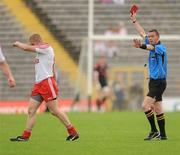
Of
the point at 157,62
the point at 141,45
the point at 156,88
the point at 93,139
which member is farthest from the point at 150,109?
the point at 141,45

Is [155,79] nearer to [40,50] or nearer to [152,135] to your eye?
[152,135]

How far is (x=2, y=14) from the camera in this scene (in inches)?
1391

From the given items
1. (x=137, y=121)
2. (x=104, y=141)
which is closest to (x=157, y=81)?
(x=104, y=141)

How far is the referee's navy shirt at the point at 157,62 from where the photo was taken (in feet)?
52.6

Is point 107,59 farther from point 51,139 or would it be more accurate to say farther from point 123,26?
point 51,139

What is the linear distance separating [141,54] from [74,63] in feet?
9.79

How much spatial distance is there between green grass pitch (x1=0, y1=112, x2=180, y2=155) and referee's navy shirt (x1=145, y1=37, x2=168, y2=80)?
4.30 ft

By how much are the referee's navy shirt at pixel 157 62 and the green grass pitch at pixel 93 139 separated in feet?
4.30

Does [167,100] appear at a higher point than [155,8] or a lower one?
lower

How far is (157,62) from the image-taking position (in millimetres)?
16172

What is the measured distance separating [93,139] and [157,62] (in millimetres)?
1986

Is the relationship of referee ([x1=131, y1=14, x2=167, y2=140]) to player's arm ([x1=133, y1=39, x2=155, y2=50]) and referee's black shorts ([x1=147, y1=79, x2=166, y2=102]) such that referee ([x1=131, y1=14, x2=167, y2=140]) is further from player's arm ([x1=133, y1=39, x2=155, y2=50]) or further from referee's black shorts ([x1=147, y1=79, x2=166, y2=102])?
player's arm ([x1=133, y1=39, x2=155, y2=50])

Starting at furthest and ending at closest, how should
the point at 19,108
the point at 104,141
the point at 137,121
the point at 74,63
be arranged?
the point at 74,63 < the point at 19,108 < the point at 137,121 < the point at 104,141

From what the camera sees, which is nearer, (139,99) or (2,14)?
(139,99)
